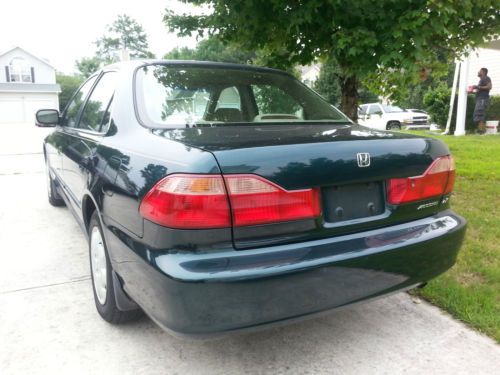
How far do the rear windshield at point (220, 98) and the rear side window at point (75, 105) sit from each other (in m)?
1.16

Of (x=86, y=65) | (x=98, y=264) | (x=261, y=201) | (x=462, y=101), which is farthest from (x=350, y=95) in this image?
(x=86, y=65)

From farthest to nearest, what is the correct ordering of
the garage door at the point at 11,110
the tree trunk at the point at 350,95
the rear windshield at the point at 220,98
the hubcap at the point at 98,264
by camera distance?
the garage door at the point at 11,110
the tree trunk at the point at 350,95
the hubcap at the point at 98,264
the rear windshield at the point at 220,98

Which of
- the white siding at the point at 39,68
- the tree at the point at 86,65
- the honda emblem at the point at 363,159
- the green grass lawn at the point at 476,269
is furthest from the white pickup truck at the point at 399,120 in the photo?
the tree at the point at 86,65

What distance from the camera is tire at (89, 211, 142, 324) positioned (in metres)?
2.51

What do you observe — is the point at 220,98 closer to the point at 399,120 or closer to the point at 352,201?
the point at 352,201

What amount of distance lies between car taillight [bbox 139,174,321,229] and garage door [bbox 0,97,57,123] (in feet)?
152

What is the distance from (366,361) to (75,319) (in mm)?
1761

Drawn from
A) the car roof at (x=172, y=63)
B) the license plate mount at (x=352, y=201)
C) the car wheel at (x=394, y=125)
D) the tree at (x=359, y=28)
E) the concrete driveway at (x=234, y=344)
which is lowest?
the concrete driveway at (x=234, y=344)

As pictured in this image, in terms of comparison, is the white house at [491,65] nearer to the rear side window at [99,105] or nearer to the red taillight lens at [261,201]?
the rear side window at [99,105]

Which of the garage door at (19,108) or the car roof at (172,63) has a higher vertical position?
the car roof at (172,63)

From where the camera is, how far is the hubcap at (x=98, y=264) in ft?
8.67

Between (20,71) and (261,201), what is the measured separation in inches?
2105

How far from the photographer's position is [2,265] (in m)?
3.59

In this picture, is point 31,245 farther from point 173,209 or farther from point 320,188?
point 320,188
